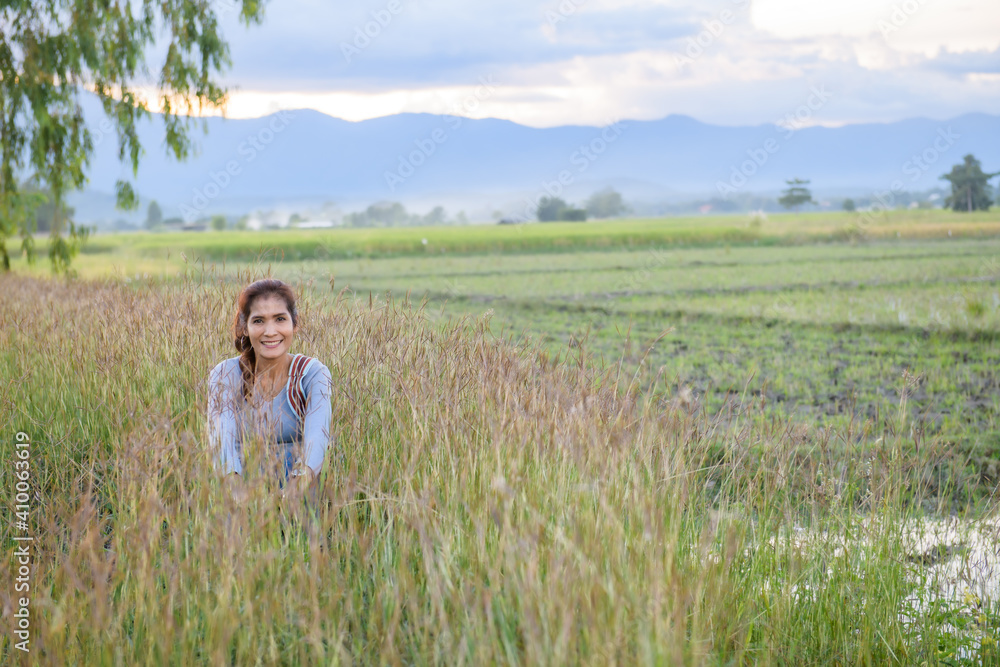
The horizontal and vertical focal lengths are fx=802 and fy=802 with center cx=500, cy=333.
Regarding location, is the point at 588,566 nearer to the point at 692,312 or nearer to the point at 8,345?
the point at 8,345

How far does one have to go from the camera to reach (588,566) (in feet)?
6.39

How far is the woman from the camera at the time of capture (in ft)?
9.99

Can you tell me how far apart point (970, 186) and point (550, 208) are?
171 feet

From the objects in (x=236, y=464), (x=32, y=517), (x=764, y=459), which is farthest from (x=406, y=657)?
(x=32, y=517)

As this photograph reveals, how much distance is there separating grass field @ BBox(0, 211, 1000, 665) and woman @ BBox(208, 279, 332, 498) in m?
0.13

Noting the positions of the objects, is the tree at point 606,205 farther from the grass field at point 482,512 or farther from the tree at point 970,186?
the grass field at point 482,512

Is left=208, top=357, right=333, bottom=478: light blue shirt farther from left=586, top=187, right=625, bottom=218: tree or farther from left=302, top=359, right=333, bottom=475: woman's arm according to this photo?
left=586, top=187, right=625, bottom=218: tree

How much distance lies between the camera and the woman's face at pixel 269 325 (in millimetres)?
3439

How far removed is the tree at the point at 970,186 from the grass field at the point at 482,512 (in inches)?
2673

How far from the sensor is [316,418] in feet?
10.4

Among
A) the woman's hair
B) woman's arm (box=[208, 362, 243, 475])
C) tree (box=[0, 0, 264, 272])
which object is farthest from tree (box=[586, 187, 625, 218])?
woman's arm (box=[208, 362, 243, 475])

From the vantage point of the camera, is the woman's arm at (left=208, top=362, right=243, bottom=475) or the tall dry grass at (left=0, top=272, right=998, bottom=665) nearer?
the tall dry grass at (left=0, top=272, right=998, bottom=665)

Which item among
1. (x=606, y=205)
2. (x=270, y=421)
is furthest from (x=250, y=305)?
(x=606, y=205)

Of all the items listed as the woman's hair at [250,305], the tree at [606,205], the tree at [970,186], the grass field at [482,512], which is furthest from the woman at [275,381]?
the tree at [606,205]
